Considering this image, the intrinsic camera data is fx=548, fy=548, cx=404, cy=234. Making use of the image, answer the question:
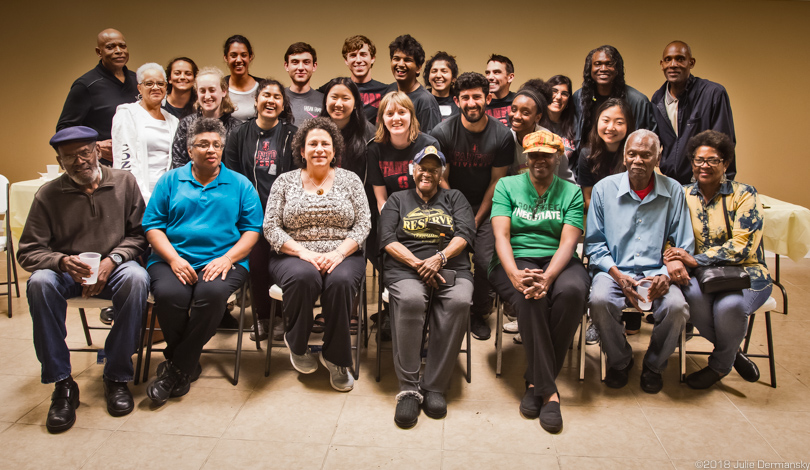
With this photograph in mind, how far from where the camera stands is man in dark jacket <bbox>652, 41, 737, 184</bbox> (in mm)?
3463

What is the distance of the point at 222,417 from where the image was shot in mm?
2562

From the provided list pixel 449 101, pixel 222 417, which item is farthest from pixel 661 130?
pixel 222 417

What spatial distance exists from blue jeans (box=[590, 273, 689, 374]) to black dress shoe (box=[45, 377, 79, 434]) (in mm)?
2515

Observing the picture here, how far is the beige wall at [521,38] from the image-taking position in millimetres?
5492

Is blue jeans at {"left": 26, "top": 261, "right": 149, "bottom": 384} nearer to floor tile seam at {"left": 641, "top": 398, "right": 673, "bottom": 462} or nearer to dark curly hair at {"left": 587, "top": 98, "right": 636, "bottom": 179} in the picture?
floor tile seam at {"left": 641, "top": 398, "right": 673, "bottom": 462}

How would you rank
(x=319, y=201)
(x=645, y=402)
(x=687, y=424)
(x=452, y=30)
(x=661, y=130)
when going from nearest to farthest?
1. (x=687, y=424)
2. (x=645, y=402)
3. (x=319, y=201)
4. (x=661, y=130)
5. (x=452, y=30)

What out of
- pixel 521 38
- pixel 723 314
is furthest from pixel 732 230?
pixel 521 38

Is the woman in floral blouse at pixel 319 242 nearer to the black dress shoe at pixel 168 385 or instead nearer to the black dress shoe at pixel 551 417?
the black dress shoe at pixel 168 385

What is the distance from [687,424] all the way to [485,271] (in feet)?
4.31

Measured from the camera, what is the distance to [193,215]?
2.85 m

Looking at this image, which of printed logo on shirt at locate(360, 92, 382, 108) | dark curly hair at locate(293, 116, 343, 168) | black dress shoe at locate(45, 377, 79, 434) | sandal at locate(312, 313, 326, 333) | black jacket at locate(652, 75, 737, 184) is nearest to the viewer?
black dress shoe at locate(45, 377, 79, 434)

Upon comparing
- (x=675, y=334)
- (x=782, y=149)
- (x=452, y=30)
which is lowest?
(x=675, y=334)

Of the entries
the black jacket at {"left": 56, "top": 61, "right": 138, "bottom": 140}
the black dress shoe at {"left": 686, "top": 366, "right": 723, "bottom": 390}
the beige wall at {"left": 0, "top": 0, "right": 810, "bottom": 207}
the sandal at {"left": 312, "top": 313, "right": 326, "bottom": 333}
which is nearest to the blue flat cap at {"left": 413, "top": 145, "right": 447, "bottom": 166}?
the sandal at {"left": 312, "top": 313, "right": 326, "bottom": 333}

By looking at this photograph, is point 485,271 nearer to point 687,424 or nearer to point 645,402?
point 645,402
